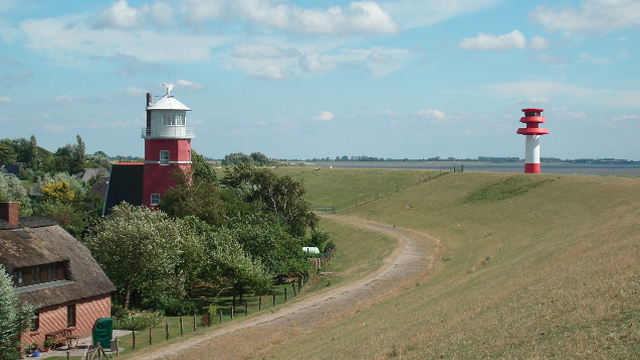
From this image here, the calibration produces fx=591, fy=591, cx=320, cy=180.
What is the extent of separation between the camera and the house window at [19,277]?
88.8 ft

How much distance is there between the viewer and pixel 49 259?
93.6 ft

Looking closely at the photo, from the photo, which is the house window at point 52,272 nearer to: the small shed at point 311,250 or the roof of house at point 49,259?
the roof of house at point 49,259

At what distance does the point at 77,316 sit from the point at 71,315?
0.28 meters

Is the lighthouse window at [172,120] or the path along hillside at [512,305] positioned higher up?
the lighthouse window at [172,120]

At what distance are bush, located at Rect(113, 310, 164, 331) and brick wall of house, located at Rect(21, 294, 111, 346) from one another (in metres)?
0.88

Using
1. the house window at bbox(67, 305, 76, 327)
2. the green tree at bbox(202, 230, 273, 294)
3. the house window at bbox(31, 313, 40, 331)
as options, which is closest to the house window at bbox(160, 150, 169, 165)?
the green tree at bbox(202, 230, 273, 294)

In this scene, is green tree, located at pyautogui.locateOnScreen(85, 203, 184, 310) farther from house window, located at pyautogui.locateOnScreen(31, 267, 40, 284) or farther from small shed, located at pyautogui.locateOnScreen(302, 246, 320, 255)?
small shed, located at pyautogui.locateOnScreen(302, 246, 320, 255)

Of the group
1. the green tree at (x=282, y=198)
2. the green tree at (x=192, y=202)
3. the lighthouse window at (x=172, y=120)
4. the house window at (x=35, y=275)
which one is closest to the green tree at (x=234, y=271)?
the green tree at (x=192, y=202)

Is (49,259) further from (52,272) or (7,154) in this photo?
(7,154)

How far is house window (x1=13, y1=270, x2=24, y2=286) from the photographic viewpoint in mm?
27078

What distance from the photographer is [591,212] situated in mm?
45812

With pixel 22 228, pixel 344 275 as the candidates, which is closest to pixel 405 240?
pixel 344 275

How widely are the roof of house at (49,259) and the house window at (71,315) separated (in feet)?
1.85

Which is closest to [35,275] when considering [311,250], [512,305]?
[512,305]
